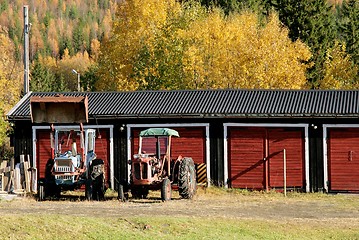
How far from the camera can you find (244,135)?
32500 mm

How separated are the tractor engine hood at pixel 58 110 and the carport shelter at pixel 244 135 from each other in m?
2.34

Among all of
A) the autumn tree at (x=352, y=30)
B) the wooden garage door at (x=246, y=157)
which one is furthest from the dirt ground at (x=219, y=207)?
the autumn tree at (x=352, y=30)

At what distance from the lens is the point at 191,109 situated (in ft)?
108

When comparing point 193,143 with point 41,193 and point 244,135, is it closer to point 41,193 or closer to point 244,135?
point 244,135

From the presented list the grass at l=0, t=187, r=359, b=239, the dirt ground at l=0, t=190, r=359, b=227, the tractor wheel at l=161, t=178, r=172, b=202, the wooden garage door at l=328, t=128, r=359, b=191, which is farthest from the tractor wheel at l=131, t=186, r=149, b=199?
the wooden garage door at l=328, t=128, r=359, b=191

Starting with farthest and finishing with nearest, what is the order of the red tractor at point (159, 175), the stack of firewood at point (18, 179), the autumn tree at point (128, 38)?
the autumn tree at point (128, 38) → the stack of firewood at point (18, 179) → the red tractor at point (159, 175)

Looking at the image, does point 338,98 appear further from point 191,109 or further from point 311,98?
point 191,109

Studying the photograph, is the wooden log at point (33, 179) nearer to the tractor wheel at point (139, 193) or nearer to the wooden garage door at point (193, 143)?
the tractor wheel at point (139, 193)

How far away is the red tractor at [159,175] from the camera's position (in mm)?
28375

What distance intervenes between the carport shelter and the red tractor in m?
2.83

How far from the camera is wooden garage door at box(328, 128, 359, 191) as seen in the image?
103 ft

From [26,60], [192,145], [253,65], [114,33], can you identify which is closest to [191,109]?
[192,145]

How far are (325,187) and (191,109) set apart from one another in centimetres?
626

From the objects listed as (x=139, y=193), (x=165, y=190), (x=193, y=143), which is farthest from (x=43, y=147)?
(x=165, y=190)
